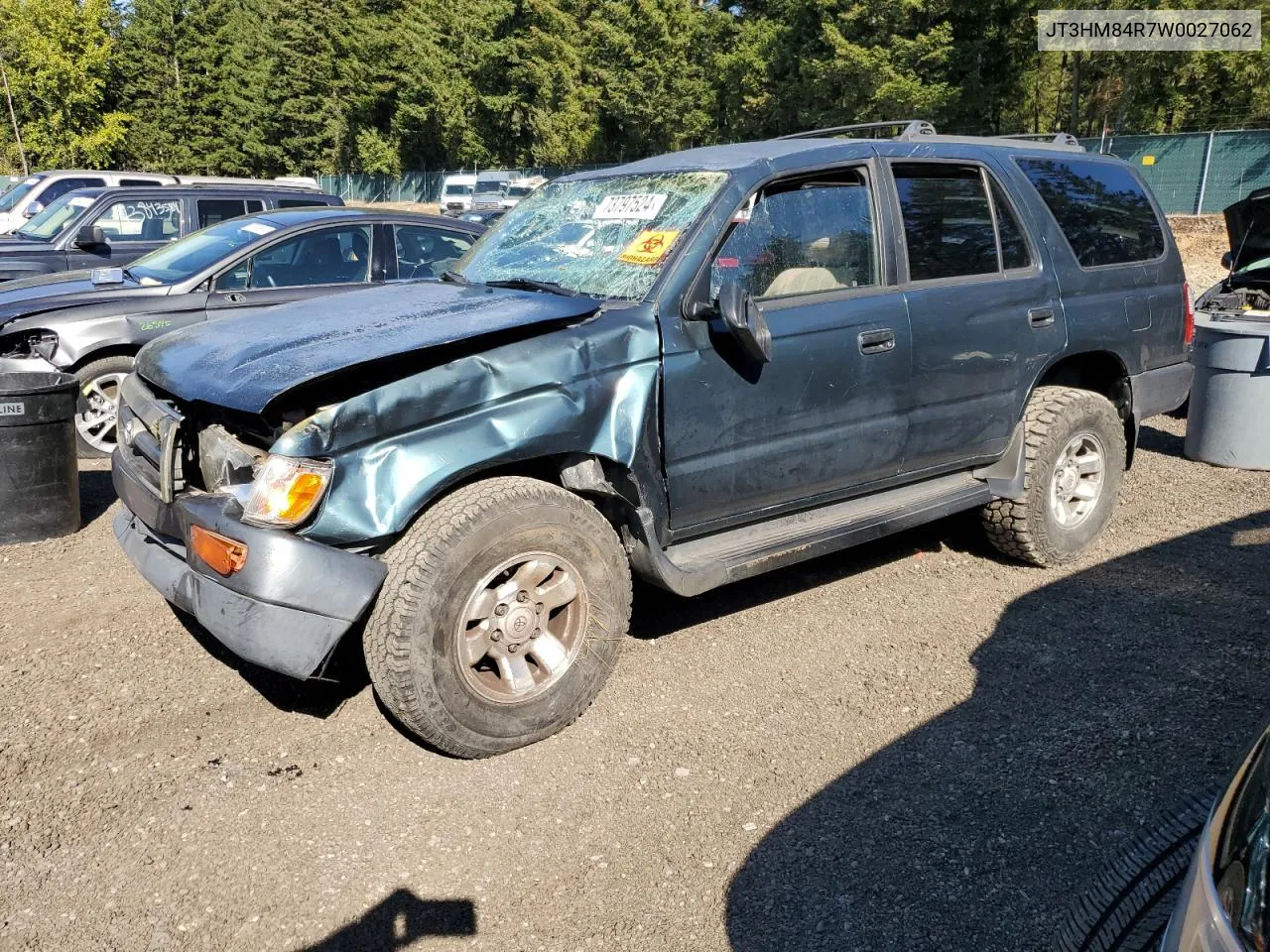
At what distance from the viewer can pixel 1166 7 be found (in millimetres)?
28922

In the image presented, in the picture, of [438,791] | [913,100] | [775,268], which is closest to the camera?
[438,791]

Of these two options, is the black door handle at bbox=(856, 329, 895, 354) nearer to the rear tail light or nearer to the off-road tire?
the rear tail light

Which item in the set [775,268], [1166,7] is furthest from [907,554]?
[1166,7]

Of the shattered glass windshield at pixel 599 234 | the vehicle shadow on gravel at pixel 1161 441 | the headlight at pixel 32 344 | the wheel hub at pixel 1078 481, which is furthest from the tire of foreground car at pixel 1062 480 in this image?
the headlight at pixel 32 344

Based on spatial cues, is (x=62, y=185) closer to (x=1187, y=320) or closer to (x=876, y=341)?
(x=876, y=341)

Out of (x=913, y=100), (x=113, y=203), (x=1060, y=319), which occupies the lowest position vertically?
(x=1060, y=319)

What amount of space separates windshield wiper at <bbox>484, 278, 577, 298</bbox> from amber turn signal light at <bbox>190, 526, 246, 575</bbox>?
1535mm

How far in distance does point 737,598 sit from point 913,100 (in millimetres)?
32270

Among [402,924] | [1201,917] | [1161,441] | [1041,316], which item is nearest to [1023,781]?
[1201,917]

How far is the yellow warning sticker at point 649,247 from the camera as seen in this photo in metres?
3.81

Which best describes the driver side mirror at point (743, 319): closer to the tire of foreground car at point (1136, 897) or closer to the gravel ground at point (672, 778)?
the gravel ground at point (672, 778)

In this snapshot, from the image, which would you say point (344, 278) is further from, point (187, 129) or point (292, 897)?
point (187, 129)

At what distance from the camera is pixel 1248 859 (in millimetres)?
1444

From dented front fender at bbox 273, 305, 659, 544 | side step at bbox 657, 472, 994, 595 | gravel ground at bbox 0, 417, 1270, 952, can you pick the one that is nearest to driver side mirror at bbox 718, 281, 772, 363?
dented front fender at bbox 273, 305, 659, 544
